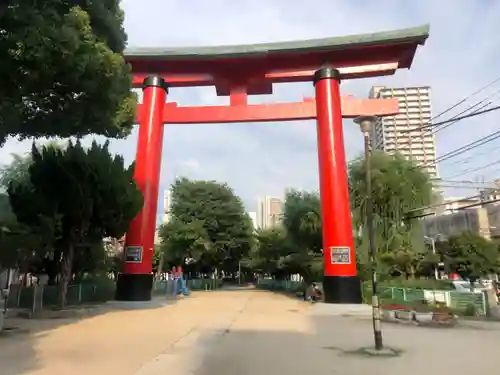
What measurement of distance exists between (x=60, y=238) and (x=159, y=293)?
29.6 feet

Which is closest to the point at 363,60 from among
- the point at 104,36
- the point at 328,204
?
the point at 328,204

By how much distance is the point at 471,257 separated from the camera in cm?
2436

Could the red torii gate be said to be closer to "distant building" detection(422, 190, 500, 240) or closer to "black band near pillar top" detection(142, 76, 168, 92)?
"black band near pillar top" detection(142, 76, 168, 92)

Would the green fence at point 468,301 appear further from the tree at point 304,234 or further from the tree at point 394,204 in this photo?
the tree at point 304,234

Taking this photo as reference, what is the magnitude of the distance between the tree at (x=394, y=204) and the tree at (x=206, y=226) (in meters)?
13.9

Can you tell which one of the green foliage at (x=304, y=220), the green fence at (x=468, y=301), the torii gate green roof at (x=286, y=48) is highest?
the torii gate green roof at (x=286, y=48)

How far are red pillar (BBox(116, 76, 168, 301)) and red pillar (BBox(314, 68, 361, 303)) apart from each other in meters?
6.62

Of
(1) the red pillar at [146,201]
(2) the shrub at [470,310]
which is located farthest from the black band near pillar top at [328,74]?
(2) the shrub at [470,310]

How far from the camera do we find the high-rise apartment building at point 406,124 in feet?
76.2

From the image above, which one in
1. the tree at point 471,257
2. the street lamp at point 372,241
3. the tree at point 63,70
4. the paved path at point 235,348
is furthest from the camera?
the tree at point 471,257

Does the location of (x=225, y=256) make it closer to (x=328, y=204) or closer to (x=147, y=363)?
(x=328, y=204)

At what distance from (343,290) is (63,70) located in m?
11.8

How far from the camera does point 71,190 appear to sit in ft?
47.0

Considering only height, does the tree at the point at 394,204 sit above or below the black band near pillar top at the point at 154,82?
below
